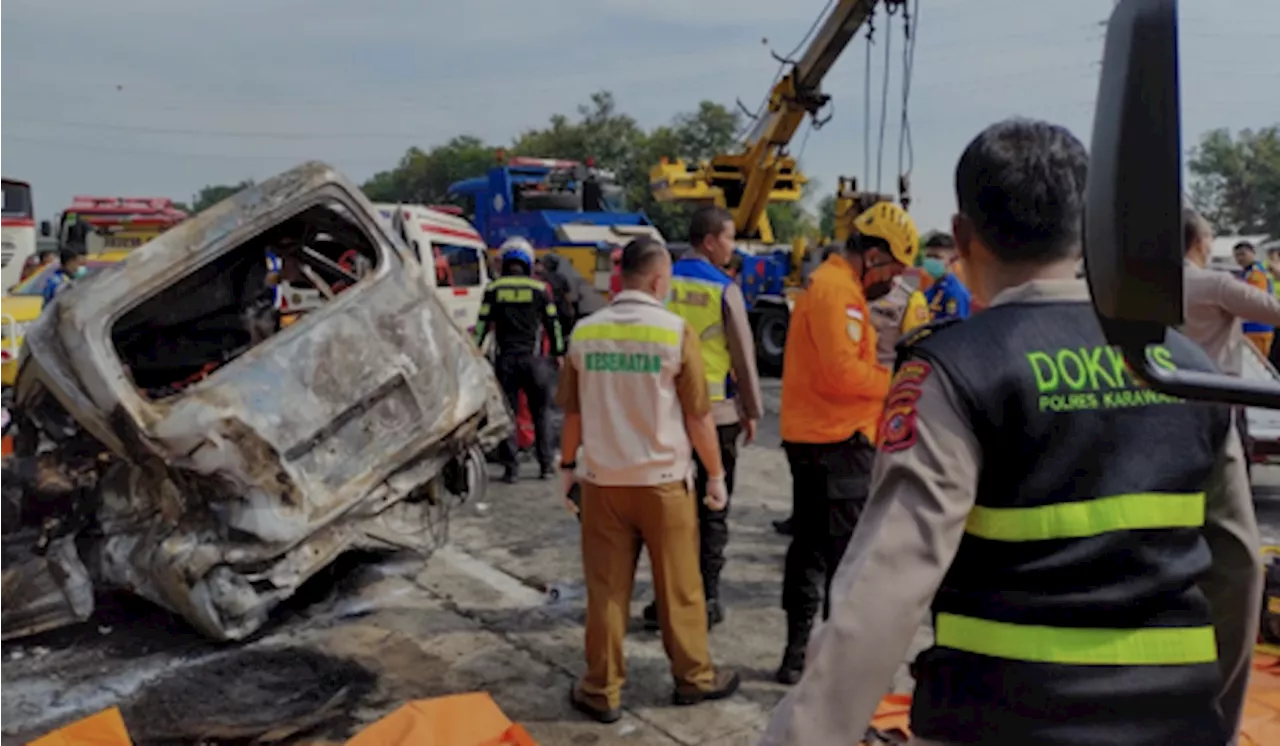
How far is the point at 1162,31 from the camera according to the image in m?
1.08

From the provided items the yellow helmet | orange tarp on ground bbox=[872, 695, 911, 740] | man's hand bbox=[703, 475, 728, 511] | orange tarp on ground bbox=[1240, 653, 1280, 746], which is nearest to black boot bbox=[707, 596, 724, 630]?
man's hand bbox=[703, 475, 728, 511]

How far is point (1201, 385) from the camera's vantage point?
1187 millimetres

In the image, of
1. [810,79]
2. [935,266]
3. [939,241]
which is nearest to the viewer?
[935,266]

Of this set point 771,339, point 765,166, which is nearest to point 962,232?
point 771,339

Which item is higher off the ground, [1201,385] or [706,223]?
[706,223]

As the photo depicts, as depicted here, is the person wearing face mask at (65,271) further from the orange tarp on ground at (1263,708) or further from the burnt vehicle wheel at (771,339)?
the orange tarp on ground at (1263,708)

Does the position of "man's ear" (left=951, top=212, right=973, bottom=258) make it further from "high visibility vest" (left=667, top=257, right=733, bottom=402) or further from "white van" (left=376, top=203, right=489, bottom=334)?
"white van" (left=376, top=203, right=489, bottom=334)

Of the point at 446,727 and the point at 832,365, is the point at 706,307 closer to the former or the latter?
the point at 832,365

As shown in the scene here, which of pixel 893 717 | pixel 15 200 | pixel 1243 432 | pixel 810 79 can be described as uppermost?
pixel 810 79

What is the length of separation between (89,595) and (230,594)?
2.47ft

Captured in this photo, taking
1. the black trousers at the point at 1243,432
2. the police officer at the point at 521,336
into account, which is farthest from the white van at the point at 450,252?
the black trousers at the point at 1243,432

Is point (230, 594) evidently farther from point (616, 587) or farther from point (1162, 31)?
point (1162, 31)

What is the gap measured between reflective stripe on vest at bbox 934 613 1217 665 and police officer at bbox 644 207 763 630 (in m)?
2.93

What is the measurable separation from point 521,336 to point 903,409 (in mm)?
6504
